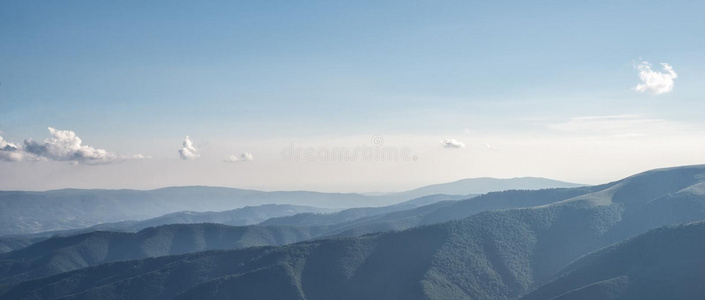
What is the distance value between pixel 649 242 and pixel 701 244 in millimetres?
16675

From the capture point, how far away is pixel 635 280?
17525cm

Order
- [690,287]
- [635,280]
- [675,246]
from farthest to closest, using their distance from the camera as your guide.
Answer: [675,246] < [635,280] < [690,287]

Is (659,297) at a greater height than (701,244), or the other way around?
(701,244)

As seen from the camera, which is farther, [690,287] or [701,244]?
[701,244]

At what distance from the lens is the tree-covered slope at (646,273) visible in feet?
547

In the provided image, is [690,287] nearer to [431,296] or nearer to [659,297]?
[659,297]

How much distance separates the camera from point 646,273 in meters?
178

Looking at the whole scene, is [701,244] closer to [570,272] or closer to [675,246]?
[675,246]

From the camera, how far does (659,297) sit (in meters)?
164

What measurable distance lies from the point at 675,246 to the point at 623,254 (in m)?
16.6

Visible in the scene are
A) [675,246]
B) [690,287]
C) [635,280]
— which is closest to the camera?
[690,287]

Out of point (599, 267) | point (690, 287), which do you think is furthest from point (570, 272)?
point (690, 287)

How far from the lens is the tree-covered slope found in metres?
167

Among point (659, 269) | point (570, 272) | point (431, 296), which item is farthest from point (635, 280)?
point (431, 296)
